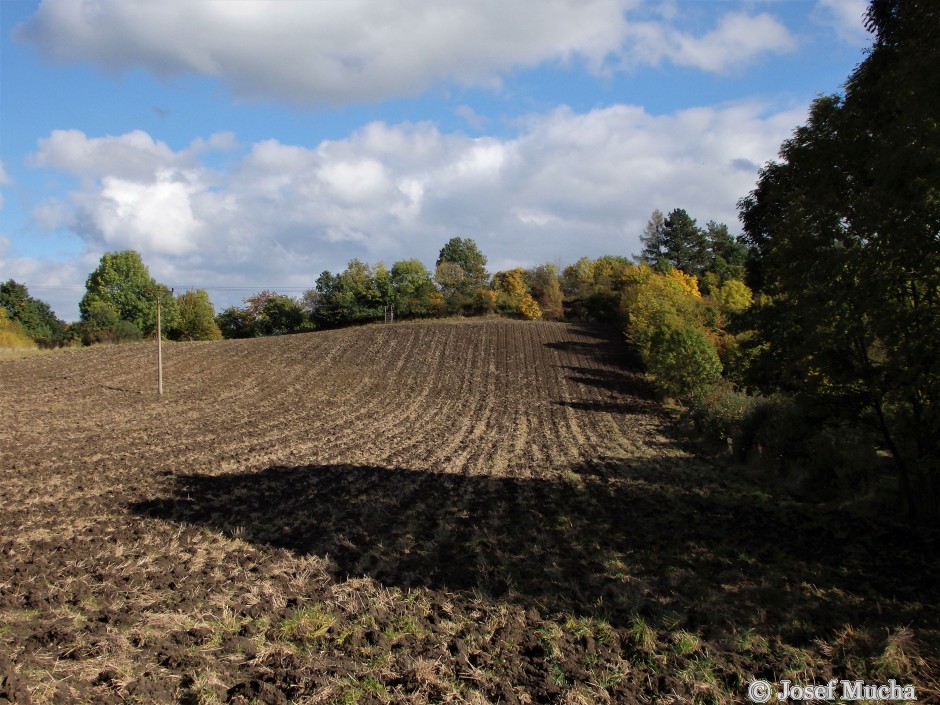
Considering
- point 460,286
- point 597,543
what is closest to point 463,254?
point 460,286

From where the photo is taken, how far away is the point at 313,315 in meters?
86.9

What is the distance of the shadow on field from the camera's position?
813cm

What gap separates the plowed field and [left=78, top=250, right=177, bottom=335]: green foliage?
6513 cm

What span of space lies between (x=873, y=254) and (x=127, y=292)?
88.4m

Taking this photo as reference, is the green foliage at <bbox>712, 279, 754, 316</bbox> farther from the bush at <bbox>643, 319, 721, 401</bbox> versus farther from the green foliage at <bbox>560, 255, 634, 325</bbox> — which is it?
the green foliage at <bbox>560, 255, 634, 325</bbox>

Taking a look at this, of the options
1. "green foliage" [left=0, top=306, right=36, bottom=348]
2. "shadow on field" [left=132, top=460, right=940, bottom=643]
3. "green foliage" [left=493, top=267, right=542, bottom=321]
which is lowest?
"shadow on field" [left=132, top=460, right=940, bottom=643]

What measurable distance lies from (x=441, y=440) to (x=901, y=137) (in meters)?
17.5

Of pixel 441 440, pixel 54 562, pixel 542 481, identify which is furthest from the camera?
pixel 441 440

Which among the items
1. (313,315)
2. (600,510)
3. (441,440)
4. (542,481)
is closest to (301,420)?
(441,440)

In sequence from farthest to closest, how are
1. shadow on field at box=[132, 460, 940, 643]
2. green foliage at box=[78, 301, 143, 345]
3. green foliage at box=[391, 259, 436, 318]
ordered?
green foliage at box=[391, 259, 436, 318]
green foliage at box=[78, 301, 143, 345]
shadow on field at box=[132, 460, 940, 643]

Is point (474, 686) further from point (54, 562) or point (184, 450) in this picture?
point (184, 450)

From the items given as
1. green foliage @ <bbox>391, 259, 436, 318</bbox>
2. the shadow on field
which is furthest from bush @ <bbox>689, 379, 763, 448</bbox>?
green foliage @ <bbox>391, 259, 436, 318</bbox>

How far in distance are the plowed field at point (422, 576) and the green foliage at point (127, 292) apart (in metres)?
65.1

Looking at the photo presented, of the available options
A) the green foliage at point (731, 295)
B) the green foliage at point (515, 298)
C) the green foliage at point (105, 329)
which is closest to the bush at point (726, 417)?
the green foliage at point (731, 295)
